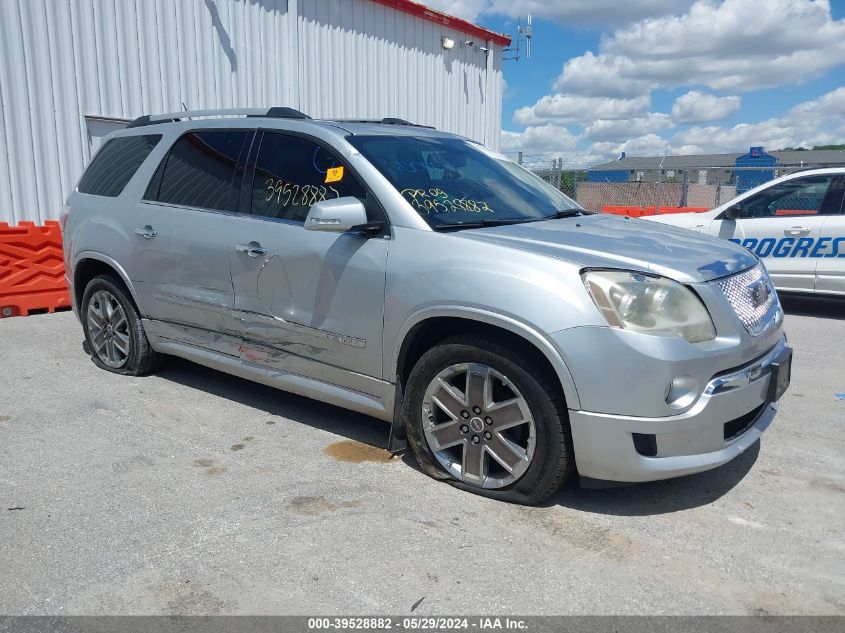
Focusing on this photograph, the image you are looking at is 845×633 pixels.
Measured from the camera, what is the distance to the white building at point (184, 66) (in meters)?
8.76

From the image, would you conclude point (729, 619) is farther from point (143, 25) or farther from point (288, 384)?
point (143, 25)

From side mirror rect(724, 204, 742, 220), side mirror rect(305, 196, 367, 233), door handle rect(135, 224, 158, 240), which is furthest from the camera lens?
side mirror rect(724, 204, 742, 220)

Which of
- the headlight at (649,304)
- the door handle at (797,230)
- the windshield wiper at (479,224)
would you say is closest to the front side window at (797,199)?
the door handle at (797,230)

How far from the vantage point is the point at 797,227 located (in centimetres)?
820

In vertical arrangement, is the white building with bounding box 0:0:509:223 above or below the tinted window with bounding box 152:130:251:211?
above

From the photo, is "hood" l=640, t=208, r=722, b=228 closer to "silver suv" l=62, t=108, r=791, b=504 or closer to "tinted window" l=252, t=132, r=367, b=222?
"silver suv" l=62, t=108, r=791, b=504

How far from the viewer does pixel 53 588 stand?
2.72 metres

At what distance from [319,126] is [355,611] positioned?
2.71 m

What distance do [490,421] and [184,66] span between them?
893 centimetres

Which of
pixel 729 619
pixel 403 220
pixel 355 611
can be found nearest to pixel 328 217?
pixel 403 220

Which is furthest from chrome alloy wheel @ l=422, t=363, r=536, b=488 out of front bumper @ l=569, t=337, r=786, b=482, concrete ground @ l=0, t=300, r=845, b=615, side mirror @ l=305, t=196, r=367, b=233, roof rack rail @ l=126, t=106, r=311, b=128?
roof rack rail @ l=126, t=106, r=311, b=128

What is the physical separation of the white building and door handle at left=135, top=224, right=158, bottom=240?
5.06 meters

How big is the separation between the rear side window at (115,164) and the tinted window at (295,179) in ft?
4.24

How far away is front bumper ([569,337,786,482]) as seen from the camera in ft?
10.00
